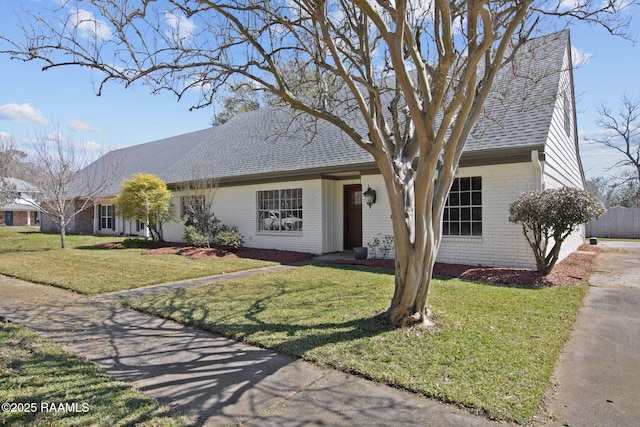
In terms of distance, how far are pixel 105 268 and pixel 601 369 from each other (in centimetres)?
1049

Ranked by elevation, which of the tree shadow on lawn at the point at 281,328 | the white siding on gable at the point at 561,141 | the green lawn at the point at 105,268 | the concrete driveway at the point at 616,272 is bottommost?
the tree shadow on lawn at the point at 281,328

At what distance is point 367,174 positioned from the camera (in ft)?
38.0

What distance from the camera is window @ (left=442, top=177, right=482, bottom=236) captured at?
32.6 feet

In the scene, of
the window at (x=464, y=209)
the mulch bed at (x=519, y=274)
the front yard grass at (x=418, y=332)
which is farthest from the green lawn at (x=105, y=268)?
the window at (x=464, y=209)

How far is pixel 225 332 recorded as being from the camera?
4852mm

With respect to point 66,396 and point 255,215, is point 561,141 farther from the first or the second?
point 66,396

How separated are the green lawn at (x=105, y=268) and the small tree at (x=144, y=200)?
262 centimetres

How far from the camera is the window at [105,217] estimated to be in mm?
24837

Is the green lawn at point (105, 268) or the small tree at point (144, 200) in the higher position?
the small tree at point (144, 200)

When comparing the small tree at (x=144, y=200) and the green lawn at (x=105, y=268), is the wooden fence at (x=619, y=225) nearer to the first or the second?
the green lawn at (x=105, y=268)

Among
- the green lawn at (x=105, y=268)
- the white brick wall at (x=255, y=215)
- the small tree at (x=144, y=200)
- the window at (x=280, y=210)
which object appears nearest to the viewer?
the green lawn at (x=105, y=268)

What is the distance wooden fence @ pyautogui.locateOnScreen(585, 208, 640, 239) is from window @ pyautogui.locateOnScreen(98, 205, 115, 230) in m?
29.3

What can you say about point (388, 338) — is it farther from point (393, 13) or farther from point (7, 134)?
point (7, 134)

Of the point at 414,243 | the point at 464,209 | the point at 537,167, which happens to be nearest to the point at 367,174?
the point at 464,209
